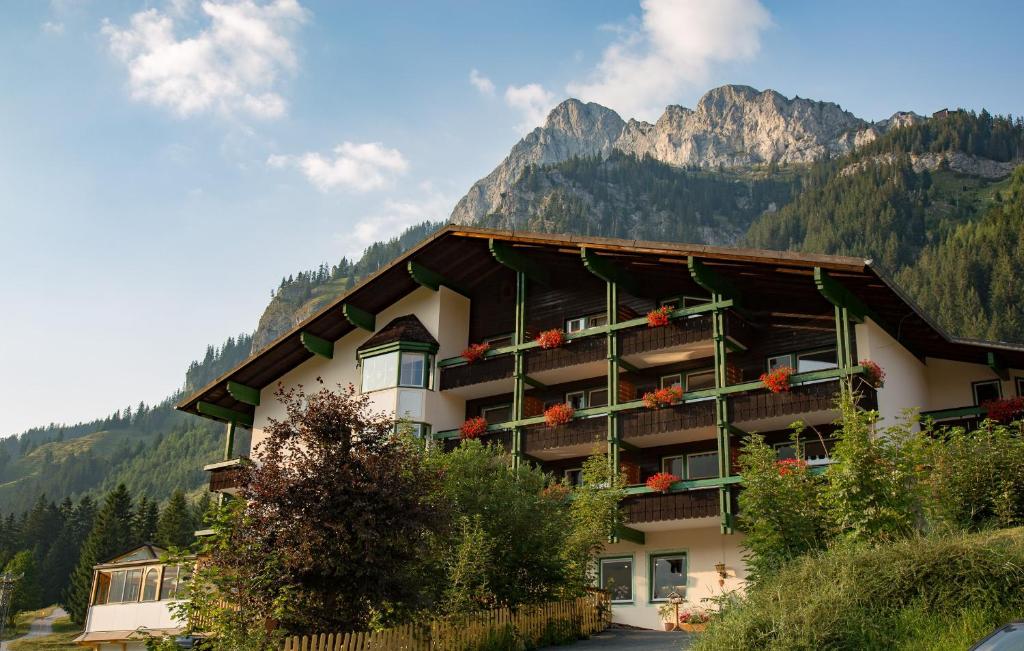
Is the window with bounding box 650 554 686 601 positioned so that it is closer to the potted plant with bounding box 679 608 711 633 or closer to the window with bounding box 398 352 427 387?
the potted plant with bounding box 679 608 711 633

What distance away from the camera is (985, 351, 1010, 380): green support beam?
3164 cm

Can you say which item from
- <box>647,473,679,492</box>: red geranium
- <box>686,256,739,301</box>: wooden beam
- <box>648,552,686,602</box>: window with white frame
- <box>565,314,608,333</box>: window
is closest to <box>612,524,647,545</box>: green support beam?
<box>648,552,686,602</box>: window with white frame

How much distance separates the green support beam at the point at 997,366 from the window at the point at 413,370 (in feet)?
64.0

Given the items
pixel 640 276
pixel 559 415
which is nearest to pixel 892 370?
pixel 640 276

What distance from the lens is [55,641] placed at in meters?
84.6

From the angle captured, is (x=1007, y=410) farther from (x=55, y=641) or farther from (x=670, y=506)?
(x=55, y=641)

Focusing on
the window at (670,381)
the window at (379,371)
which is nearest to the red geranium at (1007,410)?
the window at (670,381)

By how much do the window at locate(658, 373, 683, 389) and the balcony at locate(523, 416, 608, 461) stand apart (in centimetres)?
300

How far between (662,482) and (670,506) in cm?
77

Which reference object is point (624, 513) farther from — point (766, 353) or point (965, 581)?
point (965, 581)

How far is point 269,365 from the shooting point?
43094mm

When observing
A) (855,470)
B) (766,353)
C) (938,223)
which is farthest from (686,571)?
A: (938,223)

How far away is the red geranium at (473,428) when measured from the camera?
36.8 m

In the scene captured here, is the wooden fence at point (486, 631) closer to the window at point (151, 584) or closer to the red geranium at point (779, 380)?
the red geranium at point (779, 380)
